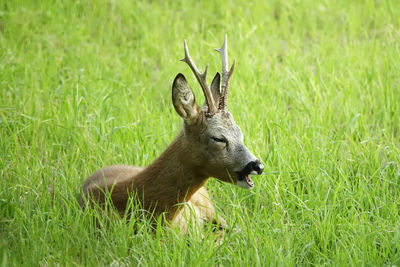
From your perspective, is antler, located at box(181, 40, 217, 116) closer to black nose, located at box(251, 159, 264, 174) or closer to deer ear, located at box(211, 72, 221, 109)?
deer ear, located at box(211, 72, 221, 109)

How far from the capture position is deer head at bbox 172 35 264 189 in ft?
12.4

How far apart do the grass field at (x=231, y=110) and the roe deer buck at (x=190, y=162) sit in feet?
0.70

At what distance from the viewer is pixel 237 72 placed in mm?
5805

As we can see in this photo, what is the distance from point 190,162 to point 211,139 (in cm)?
19

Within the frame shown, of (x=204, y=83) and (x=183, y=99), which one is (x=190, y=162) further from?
(x=204, y=83)

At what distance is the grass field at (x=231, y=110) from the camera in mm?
3705

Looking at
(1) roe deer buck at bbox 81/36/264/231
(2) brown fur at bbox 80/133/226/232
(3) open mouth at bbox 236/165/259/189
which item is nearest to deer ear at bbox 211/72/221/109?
(1) roe deer buck at bbox 81/36/264/231

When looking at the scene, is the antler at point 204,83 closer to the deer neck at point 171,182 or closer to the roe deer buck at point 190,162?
the roe deer buck at point 190,162

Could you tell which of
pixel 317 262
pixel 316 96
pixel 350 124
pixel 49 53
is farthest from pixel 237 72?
pixel 317 262

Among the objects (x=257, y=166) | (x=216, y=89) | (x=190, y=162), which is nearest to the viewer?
(x=257, y=166)

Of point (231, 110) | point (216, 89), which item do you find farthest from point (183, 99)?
point (231, 110)

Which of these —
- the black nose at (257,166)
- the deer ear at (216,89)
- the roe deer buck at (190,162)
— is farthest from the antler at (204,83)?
the black nose at (257,166)

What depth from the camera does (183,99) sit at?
3836 mm

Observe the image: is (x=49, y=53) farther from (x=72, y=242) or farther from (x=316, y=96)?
(x=72, y=242)
